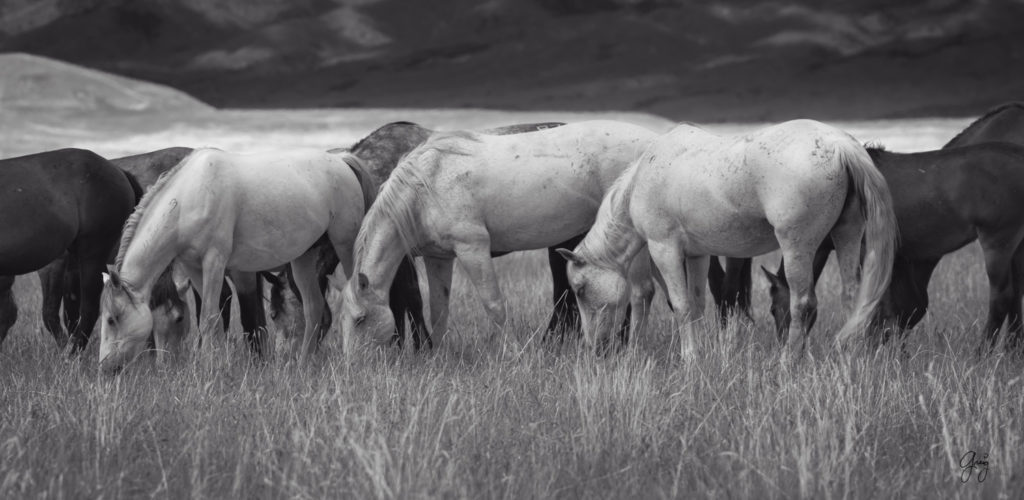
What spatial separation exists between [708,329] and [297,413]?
299cm

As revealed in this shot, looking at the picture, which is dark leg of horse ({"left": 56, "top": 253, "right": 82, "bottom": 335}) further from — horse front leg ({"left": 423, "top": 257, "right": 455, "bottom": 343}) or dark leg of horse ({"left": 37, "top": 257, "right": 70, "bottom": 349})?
horse front leg ({"left": 423, "top": 257, "right": 455, "bottom": 343})

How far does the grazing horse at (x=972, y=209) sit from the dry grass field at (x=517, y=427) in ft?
1.60

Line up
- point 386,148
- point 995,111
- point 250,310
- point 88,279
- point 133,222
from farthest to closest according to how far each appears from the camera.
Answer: point 386,148 → point 995,111 → point 250,310 → point 88,279 → point 133,222

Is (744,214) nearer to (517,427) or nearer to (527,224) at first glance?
(527,224)

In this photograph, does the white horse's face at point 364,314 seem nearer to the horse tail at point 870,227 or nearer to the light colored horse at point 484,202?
the light colored horse at point 484,202

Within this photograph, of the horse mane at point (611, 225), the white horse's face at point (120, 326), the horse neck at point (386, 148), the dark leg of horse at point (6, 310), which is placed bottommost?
the dark leg of horse at point (6, 310)

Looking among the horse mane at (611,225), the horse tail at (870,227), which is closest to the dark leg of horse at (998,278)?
the horse tail at (870,227)

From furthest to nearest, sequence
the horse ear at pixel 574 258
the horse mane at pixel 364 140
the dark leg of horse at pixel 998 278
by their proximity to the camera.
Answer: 1. the horse mane at pixel 364 140
2. the horse ear at pixel 574 258
3. the dark leg of horse at pixel 998 278

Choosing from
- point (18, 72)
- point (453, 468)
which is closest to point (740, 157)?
point (453, 468)

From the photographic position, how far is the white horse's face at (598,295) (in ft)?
23.9

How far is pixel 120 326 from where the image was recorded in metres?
6.70

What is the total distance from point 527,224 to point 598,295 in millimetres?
717

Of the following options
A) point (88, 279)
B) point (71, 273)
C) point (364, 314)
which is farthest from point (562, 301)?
Answer: point (71, 273)

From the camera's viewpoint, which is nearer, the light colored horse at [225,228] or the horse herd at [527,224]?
the horse herd at [527,224]
